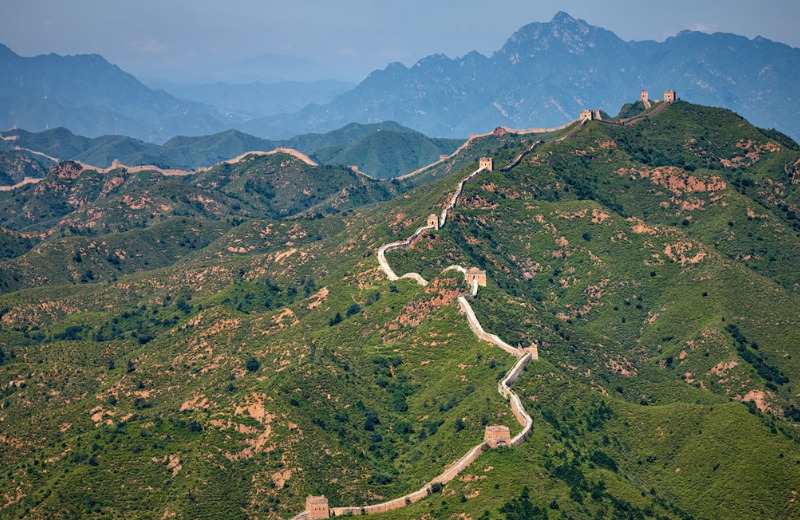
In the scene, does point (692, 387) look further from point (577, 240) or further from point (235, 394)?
point (235, 394)

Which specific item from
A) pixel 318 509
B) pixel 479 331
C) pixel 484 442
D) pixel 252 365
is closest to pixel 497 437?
pixel 484 442

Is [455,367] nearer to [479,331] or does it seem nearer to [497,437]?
[479,331]

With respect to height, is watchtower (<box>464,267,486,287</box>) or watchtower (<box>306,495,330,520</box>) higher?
watchtower (<box>464,267,486,287</box>)

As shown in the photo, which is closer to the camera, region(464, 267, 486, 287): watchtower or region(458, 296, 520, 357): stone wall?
region(458, 296, 520, 357): stone wall

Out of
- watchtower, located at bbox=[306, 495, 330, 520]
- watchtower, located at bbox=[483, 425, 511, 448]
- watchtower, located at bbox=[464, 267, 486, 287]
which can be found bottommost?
watchtower, located at bbox=[306, 495, 330, 520]

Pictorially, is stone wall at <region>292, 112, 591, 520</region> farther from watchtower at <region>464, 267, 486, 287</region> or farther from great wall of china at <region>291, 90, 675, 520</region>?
watchtower at <region>464, 267, 486, 287</region>

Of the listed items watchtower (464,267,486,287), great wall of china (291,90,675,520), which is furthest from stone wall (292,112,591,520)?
watchtower (464,267,486,287)

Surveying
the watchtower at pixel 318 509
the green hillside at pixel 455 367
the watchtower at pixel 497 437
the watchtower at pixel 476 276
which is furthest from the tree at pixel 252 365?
the watchtower at pixel 497 437

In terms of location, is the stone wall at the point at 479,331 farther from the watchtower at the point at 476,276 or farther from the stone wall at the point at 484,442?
the watchtower at the point at 476,276

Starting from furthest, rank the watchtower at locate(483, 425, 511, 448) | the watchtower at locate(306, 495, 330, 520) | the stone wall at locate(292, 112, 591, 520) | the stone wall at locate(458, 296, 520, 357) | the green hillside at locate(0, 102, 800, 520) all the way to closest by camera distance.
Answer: the stone wall at locate(458, 296, 520, 357), the watchtower at locate(483, 425, 511, 448), the green hillside at locate(0, 102, 800, 520), the stone wall at locate(292, 112, 591, 520), the watchtower at locate(306, 495, 330, 520)

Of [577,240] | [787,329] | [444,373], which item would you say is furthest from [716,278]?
[444,373]
